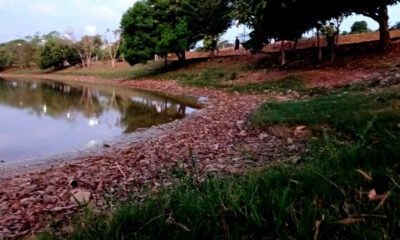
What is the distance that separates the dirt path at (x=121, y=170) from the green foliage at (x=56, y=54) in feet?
192

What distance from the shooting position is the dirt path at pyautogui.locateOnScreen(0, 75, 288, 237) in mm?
3289

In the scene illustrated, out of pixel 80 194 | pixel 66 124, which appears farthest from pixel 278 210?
pixel 66 124

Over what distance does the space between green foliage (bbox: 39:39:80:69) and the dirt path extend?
5850cm

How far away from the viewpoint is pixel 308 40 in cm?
3002

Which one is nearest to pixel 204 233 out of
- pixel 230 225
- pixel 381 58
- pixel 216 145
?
pixel 230 225

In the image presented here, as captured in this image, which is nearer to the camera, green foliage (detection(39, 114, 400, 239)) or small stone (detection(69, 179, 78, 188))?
green foliage (detection(39, 114, 400, 239))

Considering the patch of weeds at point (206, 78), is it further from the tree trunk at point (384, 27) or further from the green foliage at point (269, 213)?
the green foliage at point (269, 213)

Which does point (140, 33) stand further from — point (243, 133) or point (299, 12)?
point (243, 133)

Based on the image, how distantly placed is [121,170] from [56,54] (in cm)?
6118

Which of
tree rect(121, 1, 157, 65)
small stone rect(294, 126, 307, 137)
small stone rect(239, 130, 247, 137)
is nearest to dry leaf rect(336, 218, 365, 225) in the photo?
small stone rect(294, 126, 307, 137)

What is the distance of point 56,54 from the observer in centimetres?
5706

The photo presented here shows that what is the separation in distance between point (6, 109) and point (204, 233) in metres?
16.1

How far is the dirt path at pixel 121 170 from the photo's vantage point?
129 inches

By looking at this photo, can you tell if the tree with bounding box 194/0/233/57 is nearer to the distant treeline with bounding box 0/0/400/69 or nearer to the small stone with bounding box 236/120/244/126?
the distant treeline with bounding box 0/0/400/69
